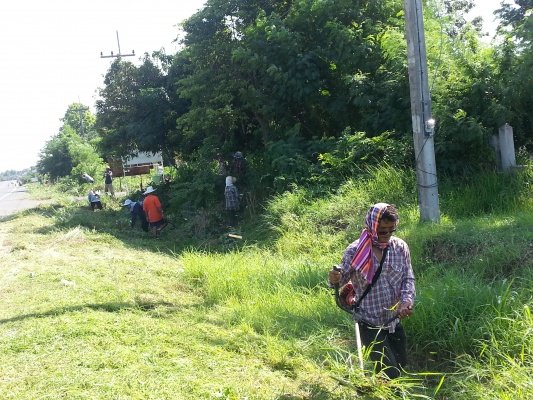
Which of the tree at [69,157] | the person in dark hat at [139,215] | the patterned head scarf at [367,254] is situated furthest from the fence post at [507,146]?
the tree at [69,157]

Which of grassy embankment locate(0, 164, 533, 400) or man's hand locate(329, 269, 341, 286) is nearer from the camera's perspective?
man's hand locate(329, 269, 341, 286)

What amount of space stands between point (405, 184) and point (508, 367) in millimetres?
6576

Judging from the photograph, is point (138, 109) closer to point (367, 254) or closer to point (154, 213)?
point (154, 213)

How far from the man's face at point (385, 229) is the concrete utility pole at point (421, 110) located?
186 inches

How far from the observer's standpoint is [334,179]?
37.5 ft

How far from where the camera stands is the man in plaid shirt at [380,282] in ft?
11.8

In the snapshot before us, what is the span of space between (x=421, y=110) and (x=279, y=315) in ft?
13.7

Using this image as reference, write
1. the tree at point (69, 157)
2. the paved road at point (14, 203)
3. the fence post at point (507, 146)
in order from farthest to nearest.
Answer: the tree at point (69, 157) < the paved road at point (14, 203) < the fence post at point (507, 146)

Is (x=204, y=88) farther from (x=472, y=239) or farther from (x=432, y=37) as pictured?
(x=472, y=239)

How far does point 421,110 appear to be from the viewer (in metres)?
7.93

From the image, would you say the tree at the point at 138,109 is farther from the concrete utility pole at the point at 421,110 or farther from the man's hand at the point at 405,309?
the man's hand at the point at 405,309

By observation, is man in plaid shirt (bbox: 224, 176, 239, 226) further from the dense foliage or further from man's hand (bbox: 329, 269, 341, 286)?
man's hand (bbox: 329, 269, 341, 286)

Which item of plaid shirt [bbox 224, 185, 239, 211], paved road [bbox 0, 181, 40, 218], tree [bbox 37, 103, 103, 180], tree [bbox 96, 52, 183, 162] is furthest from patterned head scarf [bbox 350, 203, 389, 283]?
tree [bbox 37, 103, 103, 180]

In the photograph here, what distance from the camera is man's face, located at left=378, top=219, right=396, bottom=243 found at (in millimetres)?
3486
